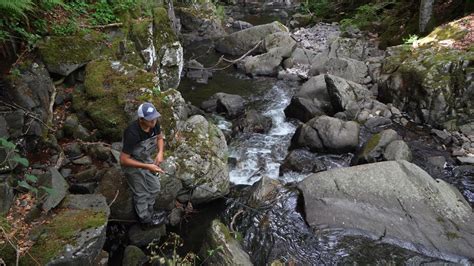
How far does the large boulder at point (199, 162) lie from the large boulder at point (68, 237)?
6.12ft

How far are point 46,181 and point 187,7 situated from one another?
64.8ft

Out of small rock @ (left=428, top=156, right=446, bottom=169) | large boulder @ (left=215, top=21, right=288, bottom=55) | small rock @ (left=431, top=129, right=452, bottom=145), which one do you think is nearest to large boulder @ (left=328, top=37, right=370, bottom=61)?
large boulder @ (left=215, top=21, right=288, bottom=55)

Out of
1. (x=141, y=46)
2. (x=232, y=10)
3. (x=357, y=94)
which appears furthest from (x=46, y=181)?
(x=232, y=10)

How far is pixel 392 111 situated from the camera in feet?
39.0

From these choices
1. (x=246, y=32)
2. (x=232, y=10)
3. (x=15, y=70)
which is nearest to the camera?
(x=15, y=70)

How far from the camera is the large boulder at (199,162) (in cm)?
764

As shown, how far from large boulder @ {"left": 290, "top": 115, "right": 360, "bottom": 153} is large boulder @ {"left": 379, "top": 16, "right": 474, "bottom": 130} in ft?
8.23

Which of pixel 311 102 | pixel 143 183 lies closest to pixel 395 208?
pixel 143 183

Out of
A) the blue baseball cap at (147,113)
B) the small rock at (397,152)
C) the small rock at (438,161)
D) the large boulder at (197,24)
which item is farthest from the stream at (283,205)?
the large boulder at (197,24)

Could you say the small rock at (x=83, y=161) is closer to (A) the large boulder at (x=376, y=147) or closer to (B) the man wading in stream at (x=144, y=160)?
(B) the man wading in stream at (x=144, y=160)

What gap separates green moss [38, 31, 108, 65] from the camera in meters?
7.77

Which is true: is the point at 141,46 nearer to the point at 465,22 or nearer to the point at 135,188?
the point at 135,188

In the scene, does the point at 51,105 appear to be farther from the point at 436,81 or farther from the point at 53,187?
the point at 436,81

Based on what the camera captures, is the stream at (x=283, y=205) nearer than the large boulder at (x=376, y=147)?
Yes
